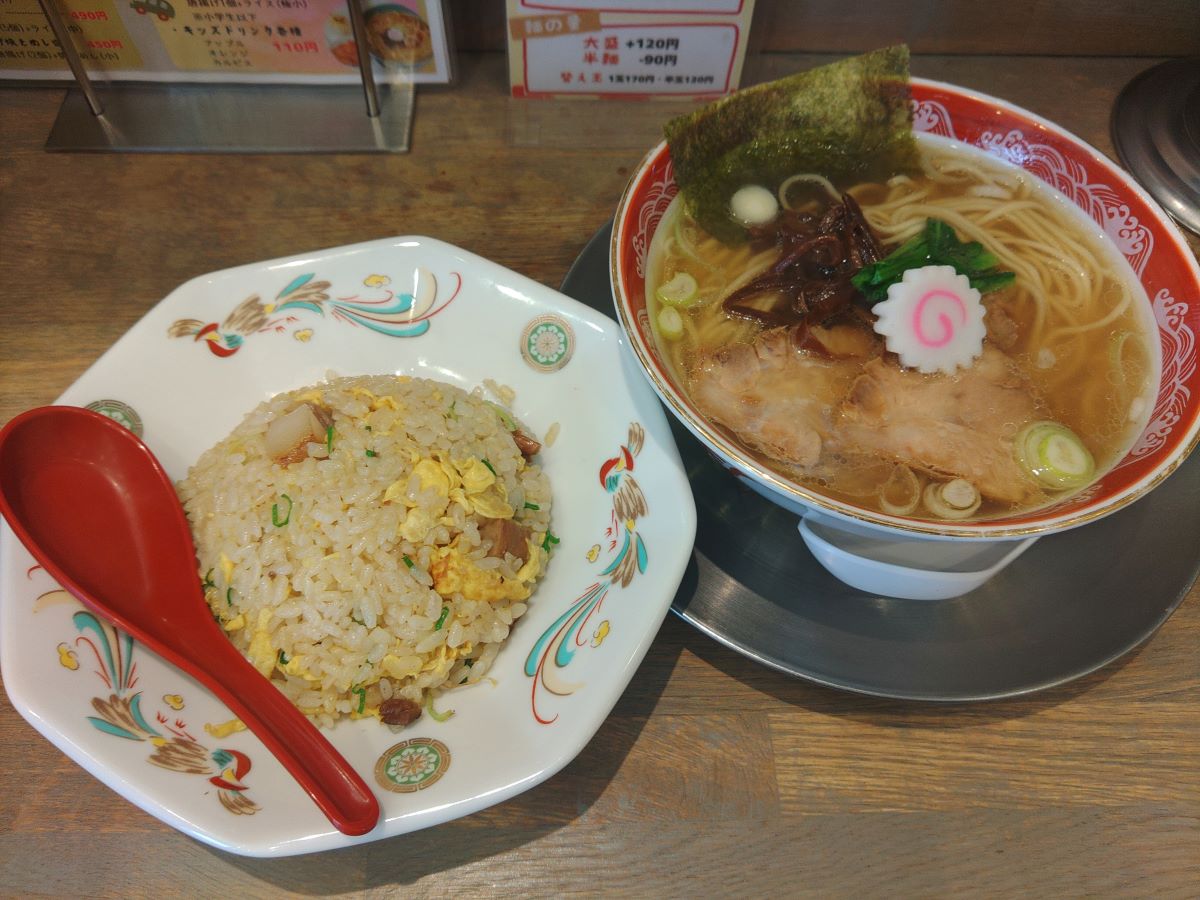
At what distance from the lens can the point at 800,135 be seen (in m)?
1.83

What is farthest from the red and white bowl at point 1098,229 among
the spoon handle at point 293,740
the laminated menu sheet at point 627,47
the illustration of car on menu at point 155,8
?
the illustration of car on menu at point 155,8

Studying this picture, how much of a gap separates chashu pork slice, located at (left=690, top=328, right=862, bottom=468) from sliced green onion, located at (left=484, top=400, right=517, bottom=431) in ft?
1.23

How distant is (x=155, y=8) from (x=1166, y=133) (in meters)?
2.74

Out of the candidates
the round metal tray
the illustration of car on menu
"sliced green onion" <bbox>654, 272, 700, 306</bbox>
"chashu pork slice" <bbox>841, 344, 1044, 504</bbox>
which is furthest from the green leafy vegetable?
the illustration of car on menu

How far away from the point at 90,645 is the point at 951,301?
5.44 ft

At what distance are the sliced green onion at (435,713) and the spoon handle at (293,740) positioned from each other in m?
0.15

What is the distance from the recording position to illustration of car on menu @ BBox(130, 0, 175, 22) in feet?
6.62

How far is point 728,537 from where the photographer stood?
1.55 metres

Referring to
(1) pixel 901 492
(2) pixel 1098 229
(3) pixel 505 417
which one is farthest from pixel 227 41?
(2) pixel 1098 229

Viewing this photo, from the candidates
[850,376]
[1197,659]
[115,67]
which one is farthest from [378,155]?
[1197,659]

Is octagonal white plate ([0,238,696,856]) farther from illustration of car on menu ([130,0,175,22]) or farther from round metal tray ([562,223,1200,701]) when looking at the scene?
illustration of car on menu ([130,0,175,22])

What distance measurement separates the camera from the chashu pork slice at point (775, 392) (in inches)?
59.1

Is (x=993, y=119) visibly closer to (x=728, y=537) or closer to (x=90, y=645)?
(x=728, y=537)

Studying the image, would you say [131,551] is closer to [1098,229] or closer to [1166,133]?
[1098,229]
